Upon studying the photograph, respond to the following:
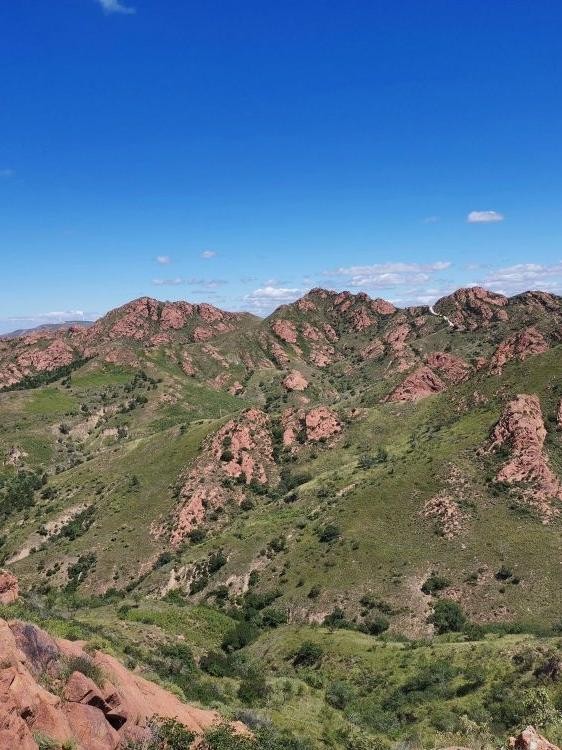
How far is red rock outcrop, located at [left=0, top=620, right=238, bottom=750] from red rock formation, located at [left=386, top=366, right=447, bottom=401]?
10965cm

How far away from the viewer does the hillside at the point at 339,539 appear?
152 ft

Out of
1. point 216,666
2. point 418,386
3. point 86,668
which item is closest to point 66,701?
point 86,668

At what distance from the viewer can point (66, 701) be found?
19.9 metres

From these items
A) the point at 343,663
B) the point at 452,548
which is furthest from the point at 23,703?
the point at 452,548

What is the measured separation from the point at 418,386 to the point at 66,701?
391ft

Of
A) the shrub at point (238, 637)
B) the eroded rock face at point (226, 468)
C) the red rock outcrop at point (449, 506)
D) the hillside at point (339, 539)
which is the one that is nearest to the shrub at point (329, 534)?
the hillside at point (339, 539)

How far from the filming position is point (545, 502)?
74438 mm

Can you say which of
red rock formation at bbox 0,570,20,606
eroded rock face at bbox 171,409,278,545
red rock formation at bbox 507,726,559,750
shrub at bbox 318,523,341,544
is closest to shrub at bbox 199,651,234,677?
red rock formation at bbox 0,570,20,606

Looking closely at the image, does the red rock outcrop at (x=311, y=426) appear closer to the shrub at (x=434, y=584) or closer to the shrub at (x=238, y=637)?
the shrub at (x=434, y=584)

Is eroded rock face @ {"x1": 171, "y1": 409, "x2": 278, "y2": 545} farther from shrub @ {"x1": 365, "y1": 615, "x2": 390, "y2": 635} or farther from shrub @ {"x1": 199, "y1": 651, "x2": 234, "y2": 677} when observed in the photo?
shrub @ {"x1": 199, "y1": 651, "x2": 234, "y2": 677}

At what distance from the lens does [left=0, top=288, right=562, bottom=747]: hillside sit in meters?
46.3

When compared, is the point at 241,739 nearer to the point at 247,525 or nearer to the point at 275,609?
the point at 275,609

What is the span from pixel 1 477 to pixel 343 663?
12353cm

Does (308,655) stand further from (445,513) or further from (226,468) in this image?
(226,468)
